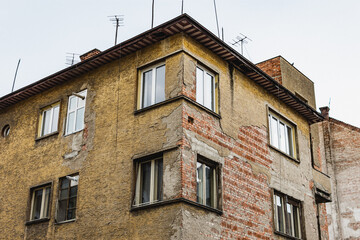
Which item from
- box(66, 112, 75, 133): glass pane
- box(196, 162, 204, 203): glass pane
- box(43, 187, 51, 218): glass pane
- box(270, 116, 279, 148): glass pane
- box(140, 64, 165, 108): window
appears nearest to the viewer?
box(196, 162, 204, 203): glass pane

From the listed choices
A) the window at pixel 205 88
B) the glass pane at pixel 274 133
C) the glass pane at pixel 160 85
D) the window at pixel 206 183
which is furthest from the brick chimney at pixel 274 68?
the window at pixel 206 183

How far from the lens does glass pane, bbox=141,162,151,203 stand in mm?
13125

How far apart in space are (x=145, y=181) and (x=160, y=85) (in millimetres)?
2891

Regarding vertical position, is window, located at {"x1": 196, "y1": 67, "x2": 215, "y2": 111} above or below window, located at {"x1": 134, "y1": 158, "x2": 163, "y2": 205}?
above

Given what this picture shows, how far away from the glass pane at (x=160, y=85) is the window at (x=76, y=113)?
9.95 feet

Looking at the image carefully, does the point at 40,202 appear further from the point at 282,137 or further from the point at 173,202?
the point at 282,137

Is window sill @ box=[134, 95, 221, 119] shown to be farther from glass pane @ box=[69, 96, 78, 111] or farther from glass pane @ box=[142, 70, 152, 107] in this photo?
glass pane @ box=[69, 96, 78, 111]

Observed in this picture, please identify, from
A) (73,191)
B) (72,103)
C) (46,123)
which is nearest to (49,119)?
(46,123)

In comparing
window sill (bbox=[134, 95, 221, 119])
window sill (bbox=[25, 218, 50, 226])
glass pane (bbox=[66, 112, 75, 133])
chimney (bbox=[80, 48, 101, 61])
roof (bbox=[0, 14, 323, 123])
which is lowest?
window sill (bbox=[25, 218, 50, 226])

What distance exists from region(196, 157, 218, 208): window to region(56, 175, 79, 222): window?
13.4 ft

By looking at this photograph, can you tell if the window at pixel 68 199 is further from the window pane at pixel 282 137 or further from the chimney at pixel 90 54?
the window pane at pixel 282 137

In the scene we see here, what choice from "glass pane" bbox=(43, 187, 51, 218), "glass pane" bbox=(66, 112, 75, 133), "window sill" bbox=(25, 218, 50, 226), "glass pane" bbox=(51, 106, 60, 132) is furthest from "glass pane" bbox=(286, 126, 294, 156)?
"window sill" bbox=(25, 218, 50, 226)

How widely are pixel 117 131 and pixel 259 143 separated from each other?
15.8 feet

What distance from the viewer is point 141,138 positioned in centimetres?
1360
